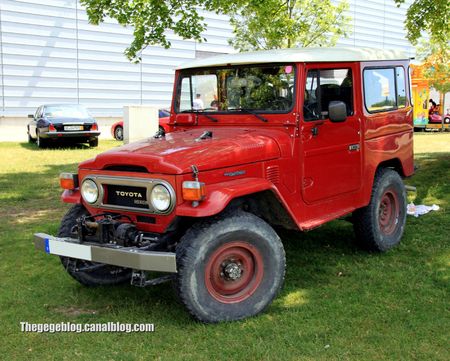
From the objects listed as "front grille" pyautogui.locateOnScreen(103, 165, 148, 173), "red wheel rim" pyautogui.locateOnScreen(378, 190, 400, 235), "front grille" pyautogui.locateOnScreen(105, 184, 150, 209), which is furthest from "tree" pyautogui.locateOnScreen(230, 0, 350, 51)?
"front grille" pyautogui.locateOnScreen(105, 184, 150, 209)

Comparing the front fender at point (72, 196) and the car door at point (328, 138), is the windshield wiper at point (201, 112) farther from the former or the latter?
the front fender at point (72, 196)

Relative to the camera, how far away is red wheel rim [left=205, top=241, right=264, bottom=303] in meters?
4.32

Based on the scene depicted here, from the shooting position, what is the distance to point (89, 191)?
4762mm

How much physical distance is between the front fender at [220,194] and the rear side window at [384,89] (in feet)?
6.54

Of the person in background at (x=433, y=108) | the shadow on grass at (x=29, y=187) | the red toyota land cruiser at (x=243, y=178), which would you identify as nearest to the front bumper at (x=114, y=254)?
the red toyota land cruiser at (x=243, y=178)

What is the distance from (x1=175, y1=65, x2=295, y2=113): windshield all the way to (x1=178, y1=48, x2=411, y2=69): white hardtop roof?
9cm

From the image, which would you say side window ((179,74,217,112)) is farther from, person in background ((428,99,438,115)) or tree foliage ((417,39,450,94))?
person in background ((428,99,438,115))

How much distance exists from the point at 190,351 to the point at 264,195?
57.7 inches

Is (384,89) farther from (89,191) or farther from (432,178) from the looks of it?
(432,178)

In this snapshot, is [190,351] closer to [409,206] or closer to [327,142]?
[327,142]

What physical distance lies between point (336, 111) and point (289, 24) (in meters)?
7.89

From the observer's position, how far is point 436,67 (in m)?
22.5

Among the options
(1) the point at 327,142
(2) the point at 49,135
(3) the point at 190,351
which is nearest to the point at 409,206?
(1) the point at 327,142

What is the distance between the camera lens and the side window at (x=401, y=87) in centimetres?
646
